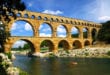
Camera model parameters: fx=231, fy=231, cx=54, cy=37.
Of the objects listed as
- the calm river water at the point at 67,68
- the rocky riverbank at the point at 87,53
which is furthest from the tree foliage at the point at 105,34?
the calm river water at the point at 67,68

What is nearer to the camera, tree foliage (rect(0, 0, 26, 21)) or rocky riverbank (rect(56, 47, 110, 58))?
tree foliage (rect(0, 0, 26, 21))

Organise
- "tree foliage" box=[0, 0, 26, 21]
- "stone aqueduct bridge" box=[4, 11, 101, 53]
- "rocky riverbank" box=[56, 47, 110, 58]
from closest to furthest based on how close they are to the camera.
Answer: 1. "tree foliage" box=[0, 0, 26, 21]
2. "stone aqueduct bridge" box=[4, 11, 101, 53]
3. "rocky riverbank" box=[56, 47, 110, 58]

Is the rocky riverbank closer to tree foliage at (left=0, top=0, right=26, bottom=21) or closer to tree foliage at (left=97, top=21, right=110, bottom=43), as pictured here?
tree foliage at (left=97, top=21, right=110, bottom=43)

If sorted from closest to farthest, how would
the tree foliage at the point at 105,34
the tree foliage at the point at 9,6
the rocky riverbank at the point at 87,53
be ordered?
the tree foliage at the point at 9,6, the rocky riverbank at the point at 87,53, the tree foliage at the point at 105,34

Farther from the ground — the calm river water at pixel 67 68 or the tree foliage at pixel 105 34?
the tree foliage at pixel 105 34

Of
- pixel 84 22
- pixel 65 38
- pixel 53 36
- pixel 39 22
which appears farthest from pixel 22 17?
pixel 84 22

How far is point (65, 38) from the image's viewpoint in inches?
3182

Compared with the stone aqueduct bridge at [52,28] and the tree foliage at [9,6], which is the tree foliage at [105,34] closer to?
the stone aqueduct bridge at [52,28]

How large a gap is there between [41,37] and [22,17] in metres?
9.11

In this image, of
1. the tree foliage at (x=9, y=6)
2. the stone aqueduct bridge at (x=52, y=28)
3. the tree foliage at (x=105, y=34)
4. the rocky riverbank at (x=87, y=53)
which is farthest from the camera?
the tree foliage at (x=105, y=34)

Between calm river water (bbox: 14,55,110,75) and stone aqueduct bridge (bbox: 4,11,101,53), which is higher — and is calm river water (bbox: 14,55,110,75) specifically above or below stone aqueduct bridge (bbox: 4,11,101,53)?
below

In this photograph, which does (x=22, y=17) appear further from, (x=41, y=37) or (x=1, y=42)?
(x=1, y=42)

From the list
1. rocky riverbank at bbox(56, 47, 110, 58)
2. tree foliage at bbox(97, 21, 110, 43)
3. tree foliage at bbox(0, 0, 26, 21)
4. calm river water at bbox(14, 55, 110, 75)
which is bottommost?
calm river water at bbox(14, 55, 110, 75)

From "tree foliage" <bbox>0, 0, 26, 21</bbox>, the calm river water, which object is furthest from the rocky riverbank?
"tree foliage" <bbox>0, 0, 26, 21</bbox>
